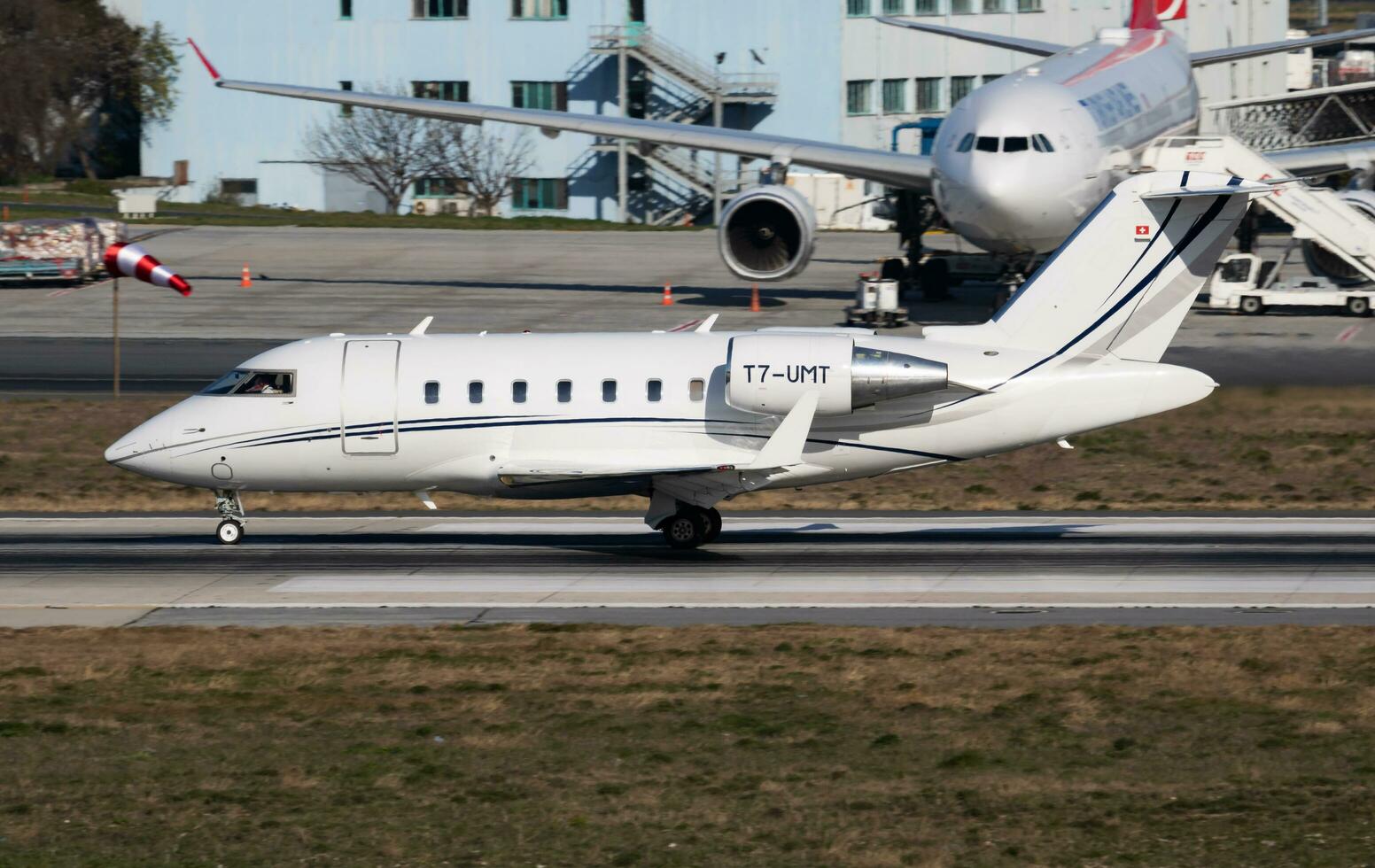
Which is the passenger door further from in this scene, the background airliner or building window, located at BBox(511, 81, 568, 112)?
building window, located at BBox(511, 81, 568, 112)

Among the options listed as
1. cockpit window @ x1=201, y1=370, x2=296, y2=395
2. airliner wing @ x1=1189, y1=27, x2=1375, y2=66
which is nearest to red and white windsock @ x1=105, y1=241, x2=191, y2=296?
cockpit window @ x1=201, y1=370, x2=296, y2=395

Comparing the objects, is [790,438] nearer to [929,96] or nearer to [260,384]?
[260,384]

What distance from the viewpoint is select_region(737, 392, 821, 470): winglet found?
25578 millimetres

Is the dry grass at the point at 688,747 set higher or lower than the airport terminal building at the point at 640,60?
lower

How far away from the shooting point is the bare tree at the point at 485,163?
97.4 m

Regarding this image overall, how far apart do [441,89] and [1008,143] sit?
57.3 metres

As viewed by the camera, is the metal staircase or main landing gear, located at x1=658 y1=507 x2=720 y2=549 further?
the metal staircase

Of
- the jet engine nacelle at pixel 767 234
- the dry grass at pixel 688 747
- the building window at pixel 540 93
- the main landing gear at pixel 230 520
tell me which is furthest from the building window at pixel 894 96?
the dry grass at pixel 688 747

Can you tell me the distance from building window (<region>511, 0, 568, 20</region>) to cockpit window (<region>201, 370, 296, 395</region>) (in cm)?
7149

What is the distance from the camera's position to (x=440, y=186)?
3890 inches

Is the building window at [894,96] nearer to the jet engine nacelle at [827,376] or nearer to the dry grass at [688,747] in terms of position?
the jet engine nacelle at [827,376]

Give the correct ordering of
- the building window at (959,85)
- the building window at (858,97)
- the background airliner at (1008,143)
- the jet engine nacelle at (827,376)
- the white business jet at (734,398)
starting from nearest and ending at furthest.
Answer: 1. the jet engine nacelle at (827,376)
2. the white business jet at (734,398)
3. the background airliner at (1008,143)
4. the building window at (858,97)
5. the building window at (959,85)

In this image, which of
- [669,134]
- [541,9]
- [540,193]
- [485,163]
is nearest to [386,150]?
[485,163]

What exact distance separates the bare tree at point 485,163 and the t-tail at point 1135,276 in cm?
7307
